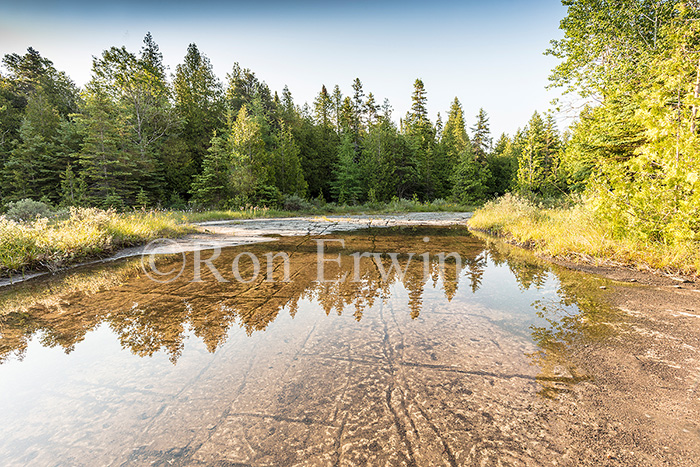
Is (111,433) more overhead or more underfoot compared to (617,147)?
more underfoot

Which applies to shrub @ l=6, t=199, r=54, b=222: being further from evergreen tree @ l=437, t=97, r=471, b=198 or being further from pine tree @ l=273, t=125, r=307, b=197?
evergreen tree @ l=437, t=97, r=471, b=198

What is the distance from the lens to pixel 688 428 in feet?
5.32

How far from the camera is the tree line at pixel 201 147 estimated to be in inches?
789

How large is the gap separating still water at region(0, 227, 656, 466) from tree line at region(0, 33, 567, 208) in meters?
12.6

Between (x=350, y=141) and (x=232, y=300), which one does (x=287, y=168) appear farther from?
(x=232, y=300)

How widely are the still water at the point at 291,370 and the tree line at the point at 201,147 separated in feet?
41.3

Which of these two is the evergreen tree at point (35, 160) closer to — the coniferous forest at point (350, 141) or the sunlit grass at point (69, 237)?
the coniferous forest at point (350, 141)

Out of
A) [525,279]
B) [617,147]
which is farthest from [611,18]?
[525,279]

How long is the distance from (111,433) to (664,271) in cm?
720

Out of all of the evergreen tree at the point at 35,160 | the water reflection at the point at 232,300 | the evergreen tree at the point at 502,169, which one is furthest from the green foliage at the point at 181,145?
the water reflection at the point at 232,300

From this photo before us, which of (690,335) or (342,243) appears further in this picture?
(342,243)

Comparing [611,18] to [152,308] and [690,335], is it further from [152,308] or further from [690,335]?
[152,308]

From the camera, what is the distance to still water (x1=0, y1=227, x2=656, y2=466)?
156 cm

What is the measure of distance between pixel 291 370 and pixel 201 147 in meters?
29.6
